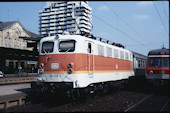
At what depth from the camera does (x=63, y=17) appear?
438 feet

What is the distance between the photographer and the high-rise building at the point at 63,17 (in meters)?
126

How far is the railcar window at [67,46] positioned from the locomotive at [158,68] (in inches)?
290

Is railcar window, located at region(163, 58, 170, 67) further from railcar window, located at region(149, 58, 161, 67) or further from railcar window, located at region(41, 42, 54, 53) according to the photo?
railcar window, located at region(41, 42, 54, 53)

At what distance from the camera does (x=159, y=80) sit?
14484mm

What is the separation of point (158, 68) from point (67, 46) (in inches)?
302

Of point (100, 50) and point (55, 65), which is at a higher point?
point (100, 50)

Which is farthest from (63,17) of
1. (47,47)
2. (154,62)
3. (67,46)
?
(67,46)

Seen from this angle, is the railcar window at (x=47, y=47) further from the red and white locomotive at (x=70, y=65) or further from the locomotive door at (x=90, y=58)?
the locomotive door at (x=90, y=58)

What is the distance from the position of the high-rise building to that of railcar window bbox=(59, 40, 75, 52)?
114765 mm

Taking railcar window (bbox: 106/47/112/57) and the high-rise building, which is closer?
railcar window (bbox: 106/47/112/57)

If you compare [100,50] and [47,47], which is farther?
[100,50]

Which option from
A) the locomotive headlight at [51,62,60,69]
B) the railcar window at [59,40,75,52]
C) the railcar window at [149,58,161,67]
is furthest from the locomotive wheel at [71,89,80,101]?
the railcar window at [149,58,161,67]

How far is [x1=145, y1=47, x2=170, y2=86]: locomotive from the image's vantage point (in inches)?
566

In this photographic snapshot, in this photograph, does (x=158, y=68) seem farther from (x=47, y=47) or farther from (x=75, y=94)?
(x=47, y=47)
